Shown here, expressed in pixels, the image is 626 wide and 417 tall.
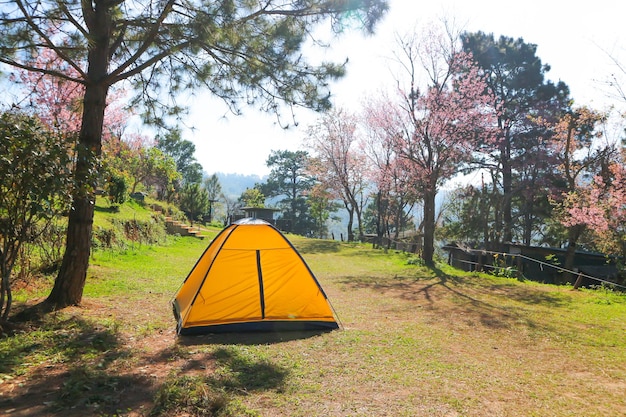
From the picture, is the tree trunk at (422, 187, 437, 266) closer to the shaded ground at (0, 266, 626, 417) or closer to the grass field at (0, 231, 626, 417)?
the grass field at (0, 231, 626, 417)

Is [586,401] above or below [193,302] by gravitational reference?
below

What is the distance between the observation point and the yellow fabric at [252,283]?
5.64 meters

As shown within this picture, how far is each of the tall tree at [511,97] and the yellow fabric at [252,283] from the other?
63.5ft

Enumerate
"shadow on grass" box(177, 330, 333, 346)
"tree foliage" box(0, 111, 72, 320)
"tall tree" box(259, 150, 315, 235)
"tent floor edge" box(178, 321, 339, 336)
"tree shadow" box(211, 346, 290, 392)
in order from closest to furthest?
"tree shadow" box(211, 346, 290, 392) < "tree foliage" box(0, 111, 72, 320) < "shadow on grass" box(177, 330, 333, 346) < "tent floor edge" box(178, 321, 339, 336) < "tall tree" box(259, 150, 315, 235)

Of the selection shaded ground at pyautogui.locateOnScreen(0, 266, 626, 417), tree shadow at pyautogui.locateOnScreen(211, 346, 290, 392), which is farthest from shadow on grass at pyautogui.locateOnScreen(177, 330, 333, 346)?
tree shadow at pyautogui.locateOnScreen(211, 346, 290, 392)

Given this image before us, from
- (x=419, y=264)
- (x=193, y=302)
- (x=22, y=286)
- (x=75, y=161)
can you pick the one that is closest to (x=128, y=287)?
(x=22, y=286)

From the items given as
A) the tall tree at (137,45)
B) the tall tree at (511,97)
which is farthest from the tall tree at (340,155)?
the tall tree at (137,45)

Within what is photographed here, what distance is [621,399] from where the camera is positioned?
3.72 meters

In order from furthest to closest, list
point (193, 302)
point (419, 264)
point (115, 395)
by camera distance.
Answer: point (419, 264) → point (193, 302) → point (115, 395)

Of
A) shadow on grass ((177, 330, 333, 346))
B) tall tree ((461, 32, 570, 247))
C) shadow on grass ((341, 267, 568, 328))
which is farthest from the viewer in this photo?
tall tree ((461, 32, 570, 247))

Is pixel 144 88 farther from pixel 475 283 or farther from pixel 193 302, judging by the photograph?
pixel 475 283

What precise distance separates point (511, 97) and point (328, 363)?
24.2 metres

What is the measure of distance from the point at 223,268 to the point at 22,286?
3.39 metres

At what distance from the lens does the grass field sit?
3336mm
